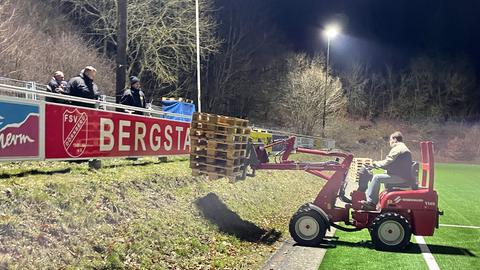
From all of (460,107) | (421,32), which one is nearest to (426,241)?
(460,107)

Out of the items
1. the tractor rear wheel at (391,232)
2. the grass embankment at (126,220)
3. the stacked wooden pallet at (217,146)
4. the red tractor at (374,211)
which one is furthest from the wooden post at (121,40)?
the tractor rear wheel at (391,232)

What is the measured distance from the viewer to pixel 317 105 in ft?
193

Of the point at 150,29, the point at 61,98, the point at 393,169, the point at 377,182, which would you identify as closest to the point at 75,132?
the point at 61,98

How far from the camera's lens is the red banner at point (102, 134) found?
343 inches

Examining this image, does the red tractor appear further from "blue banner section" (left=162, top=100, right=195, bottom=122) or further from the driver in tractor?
"blue banner section" (left=162, top=100, right=195, bottom=122)

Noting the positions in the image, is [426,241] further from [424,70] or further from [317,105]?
[424,70]

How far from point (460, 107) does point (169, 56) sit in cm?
6979

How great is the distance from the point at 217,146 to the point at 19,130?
13.0ft

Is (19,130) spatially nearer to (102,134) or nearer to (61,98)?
(61,98)

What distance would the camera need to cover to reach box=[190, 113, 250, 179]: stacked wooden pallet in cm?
1009

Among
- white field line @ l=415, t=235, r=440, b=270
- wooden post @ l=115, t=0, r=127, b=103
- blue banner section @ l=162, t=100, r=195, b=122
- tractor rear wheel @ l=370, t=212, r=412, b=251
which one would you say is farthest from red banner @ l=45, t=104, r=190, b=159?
blue banner section @ l=162, t=100, r=195, b=122

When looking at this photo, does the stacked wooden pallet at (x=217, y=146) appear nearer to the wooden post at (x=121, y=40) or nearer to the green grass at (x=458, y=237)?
the wooden post at (x=121, y=40)

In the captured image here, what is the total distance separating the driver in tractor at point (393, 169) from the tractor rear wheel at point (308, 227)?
1109 mm

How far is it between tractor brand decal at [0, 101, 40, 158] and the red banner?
0.31m
